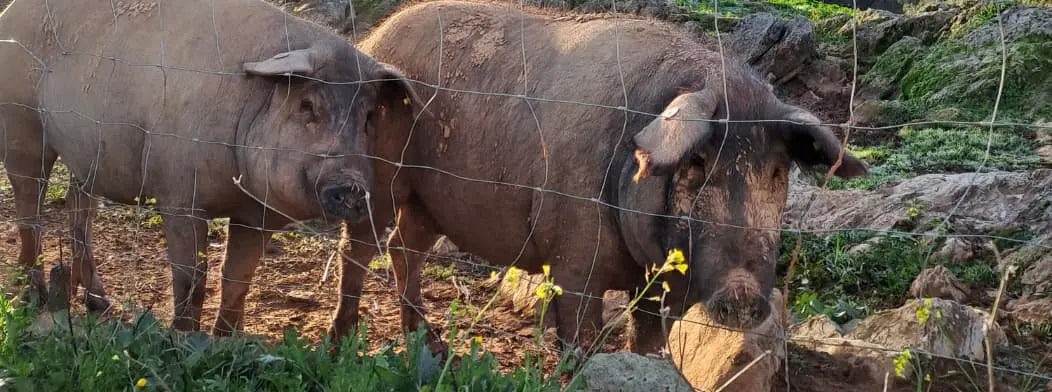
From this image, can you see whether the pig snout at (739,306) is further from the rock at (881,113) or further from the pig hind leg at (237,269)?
the rock at (881,113)

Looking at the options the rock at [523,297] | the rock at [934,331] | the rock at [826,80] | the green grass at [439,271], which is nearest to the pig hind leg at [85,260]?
the green grass at [439,271]

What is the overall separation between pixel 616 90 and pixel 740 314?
1.12 meters

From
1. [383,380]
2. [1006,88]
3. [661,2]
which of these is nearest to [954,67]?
[1006,88]

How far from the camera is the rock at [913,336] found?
465 centimetres

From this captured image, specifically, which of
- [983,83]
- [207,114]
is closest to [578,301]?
[207,114]

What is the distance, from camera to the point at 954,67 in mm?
9953

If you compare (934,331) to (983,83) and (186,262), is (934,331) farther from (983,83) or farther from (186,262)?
(983,83)

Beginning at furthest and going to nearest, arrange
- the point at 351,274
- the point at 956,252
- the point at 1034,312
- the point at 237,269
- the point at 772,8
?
the point at 772,8 → the point at 956,252 → the point at 1034,312 → the point at 351,274 → the point at 237,269

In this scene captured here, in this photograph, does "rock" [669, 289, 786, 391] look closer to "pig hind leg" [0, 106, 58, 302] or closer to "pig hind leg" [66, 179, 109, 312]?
"pig hind leg" [66, 179, 109, 312]

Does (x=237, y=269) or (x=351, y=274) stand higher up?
(x=237, y=269)

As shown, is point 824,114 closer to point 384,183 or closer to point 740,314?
point 384,183

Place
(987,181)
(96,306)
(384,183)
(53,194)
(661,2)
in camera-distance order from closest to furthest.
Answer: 1. (384,183)
2. (96,306)
3. (987,181)
4. (53,194)
5. (661,2)

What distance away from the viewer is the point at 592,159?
13.9ft

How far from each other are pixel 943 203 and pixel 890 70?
4399 millimetres
